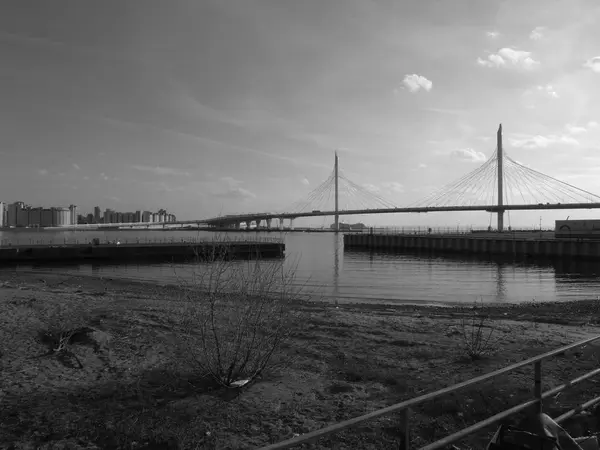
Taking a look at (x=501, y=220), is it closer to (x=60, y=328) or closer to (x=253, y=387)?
(x=253, y=387)

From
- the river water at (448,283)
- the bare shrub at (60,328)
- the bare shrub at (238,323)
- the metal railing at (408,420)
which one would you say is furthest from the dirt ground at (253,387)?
the river water at (448,283)

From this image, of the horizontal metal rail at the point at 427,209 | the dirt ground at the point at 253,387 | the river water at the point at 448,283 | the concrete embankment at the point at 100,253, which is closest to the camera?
the dirt ground at the point at 253,387

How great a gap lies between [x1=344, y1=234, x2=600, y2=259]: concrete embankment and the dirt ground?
41205 mm

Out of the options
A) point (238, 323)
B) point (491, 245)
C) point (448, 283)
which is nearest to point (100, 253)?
point (448, 283)

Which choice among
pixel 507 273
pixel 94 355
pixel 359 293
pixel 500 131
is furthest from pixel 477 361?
pixel 500 131

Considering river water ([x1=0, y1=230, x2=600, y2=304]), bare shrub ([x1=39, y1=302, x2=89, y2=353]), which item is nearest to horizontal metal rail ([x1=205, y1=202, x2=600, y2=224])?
river water ([x1=0, y1=230, x2=600, y2=304])

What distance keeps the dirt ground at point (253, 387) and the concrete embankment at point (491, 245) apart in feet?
135

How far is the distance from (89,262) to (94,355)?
1436 inches

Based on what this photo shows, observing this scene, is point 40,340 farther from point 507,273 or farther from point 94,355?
point 507,273

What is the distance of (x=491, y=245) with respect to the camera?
53.1 metres

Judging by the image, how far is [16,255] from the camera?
39000mm

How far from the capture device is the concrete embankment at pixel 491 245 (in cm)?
4398

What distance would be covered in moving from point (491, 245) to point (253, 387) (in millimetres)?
53509

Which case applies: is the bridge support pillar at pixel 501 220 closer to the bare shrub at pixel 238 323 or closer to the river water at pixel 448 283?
the river water at pixel 448 283
